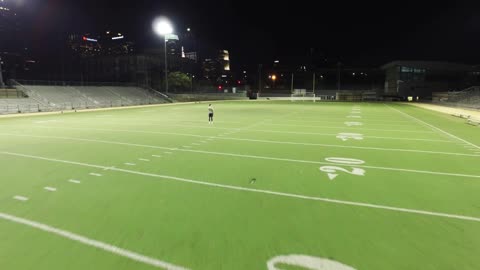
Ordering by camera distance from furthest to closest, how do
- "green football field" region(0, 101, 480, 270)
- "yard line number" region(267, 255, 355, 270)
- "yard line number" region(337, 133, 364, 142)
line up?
"yard line number" region(337, 133, 364, 142)
"green football field" region(0, 101, 480, 270)
"yard line number" region(267, 255, 355, 270)

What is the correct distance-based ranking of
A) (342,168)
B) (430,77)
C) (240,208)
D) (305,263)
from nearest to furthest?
(305,263) → (240,208) → (342,168) → (430,77)

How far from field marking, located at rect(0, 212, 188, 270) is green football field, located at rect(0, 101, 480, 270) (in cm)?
2

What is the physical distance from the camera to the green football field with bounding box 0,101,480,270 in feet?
12.7

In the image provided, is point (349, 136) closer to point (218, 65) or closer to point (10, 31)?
point (10, 31)

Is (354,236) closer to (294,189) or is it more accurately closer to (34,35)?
(294,189)

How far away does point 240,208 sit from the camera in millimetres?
5445

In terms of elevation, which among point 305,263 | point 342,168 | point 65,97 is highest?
point 65,97

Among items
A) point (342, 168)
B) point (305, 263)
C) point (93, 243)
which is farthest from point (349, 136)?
point (93, 243)

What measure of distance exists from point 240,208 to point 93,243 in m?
2.35

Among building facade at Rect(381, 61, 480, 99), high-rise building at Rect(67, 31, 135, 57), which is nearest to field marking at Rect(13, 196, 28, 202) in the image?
building facade at Rect(381, 61, 480, 99)

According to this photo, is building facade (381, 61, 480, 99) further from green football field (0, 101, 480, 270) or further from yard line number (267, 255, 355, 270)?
yard line number (267, 255, 355, 270)

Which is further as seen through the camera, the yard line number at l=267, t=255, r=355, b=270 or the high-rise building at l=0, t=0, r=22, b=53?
the high-rise building at l=0, t=0, r=22, b=53

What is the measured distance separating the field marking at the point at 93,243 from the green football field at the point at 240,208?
0.06ft

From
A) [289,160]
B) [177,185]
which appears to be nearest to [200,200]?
[177,185]
